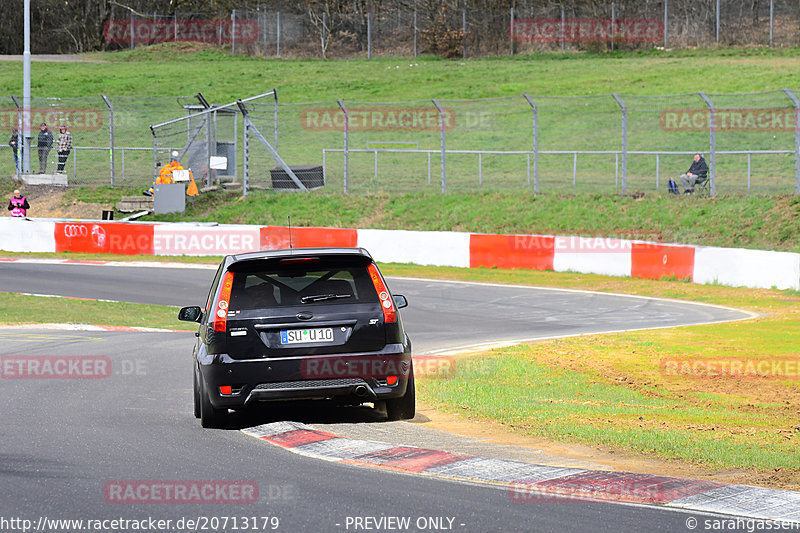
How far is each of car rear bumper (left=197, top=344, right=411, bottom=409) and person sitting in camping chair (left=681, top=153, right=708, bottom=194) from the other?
20.9 metres

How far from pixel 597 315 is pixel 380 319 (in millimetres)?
10498

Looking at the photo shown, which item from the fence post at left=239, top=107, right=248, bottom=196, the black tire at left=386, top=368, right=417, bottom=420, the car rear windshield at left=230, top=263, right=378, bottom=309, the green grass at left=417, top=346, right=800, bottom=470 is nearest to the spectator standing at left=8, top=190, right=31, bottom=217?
the fence post at left=239, top=107, right=248, bottom=196

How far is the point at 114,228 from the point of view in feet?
98.7

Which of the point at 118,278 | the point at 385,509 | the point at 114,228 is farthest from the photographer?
the point at 114,228

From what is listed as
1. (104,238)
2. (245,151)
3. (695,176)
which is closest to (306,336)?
(695,176)

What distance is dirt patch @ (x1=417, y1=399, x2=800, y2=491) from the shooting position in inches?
276

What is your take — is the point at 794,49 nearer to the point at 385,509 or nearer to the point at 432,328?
the point at 432,328

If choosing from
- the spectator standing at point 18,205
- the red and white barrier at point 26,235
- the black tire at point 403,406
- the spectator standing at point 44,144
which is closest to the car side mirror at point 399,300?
the black tire at point 403,406

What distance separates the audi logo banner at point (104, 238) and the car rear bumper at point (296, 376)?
2177 cm

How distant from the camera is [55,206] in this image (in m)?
34.6

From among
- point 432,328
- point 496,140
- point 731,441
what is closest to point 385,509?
point 731,441

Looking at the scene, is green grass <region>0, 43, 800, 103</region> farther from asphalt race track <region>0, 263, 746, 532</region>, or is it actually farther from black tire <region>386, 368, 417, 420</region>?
black tire <region>386, 368, 417, 420</region>

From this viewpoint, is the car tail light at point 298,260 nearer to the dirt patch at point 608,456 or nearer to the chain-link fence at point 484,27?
the dirt patch at point 608,456

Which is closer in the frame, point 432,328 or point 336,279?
point 336,279
